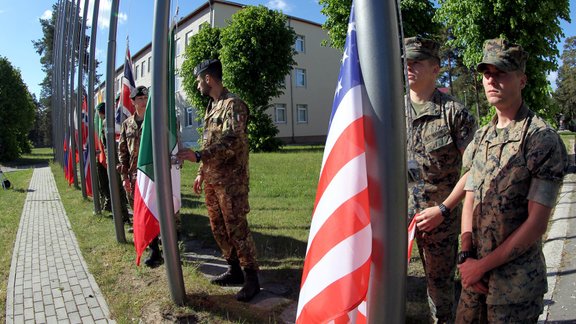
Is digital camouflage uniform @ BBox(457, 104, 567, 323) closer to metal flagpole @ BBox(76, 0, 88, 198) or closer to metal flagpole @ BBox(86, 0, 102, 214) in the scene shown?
metal flagpole @ BBox(86, 0, 102, 214)

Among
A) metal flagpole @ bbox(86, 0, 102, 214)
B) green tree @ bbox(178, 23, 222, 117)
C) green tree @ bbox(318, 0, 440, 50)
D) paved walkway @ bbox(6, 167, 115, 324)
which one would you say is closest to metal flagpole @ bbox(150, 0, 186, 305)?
paved walkway @ bbox(6, 167, 115, 324)

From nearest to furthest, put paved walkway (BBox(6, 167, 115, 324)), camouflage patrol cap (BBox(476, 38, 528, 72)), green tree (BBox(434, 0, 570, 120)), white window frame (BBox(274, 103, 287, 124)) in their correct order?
camouflage patrol cap (BBox(476, 38, 528, 72)) < paved walkway (BBox(6, 167, 115, 324)) < green tree (BBox(434, 0, 570, 120)) < white window frame (BBox(274, 103, 287, 124))

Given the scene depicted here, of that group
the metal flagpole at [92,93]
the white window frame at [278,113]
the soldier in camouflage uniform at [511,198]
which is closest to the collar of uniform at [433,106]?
the soldier in camouflage uniform at [511,198]

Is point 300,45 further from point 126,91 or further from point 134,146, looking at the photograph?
point 134,146

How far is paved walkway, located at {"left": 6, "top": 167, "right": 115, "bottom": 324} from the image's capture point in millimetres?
3884

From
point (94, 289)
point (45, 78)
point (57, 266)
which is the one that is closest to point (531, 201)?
point (94, 289)

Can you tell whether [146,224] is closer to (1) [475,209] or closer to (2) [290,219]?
(1) [475,209]

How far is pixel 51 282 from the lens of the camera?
15.8ft

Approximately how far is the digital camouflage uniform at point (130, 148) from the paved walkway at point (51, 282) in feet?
4.13

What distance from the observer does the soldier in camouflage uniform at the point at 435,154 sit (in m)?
2.66

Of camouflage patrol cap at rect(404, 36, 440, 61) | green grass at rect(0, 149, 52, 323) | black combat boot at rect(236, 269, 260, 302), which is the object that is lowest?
green grass at rect(0, 149, 52, 323)

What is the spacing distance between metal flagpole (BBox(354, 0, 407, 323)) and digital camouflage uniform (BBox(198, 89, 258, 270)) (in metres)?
2.17

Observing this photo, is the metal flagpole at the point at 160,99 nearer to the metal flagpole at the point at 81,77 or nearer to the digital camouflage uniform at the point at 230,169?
the digital camouflage uniform at the point at 230,169

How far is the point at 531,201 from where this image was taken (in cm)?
183
